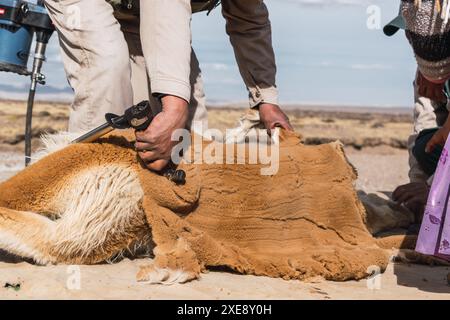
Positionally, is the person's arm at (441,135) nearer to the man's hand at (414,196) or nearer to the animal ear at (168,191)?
the animal ear at (168,191)

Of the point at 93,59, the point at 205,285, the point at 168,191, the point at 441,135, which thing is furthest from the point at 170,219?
the point at 441,135

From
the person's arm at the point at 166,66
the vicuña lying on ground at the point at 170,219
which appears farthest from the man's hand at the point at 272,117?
the person's arm at the point at 166,66

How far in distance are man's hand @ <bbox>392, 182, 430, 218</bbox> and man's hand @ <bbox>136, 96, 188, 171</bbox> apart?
1.92 m

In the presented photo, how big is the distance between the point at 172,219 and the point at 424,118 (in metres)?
2.69

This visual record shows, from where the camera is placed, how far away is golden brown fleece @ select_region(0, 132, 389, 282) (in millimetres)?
3770

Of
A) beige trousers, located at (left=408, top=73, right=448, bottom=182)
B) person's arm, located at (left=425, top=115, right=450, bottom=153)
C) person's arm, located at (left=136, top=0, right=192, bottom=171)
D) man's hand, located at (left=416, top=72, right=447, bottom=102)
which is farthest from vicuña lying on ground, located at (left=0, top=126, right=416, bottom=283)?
beige trousers, located at (left=408, top=73, right=448, bottom=182)

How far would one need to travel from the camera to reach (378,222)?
16.5 feet

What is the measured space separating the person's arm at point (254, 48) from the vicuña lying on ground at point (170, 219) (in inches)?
39.6

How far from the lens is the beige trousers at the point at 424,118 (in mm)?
5770

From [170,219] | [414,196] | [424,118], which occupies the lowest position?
[414,196]

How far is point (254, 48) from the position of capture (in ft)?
17.0

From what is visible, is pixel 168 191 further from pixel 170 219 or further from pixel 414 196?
pixel 414 196

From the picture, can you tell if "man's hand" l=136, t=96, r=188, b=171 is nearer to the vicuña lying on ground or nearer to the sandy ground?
the vicuña lying on ground
